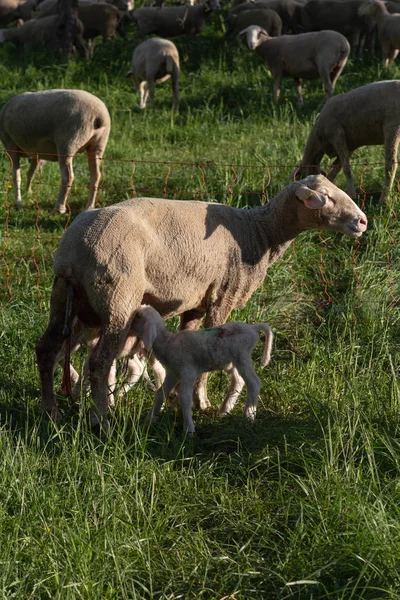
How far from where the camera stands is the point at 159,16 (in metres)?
18.0

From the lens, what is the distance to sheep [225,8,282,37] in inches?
682

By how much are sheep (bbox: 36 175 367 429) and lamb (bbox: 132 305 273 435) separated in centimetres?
17

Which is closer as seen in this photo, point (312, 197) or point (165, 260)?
point (165, 260)

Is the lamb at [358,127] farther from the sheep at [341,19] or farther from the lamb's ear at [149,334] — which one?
the sheep at [341,19]

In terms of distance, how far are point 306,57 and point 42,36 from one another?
5781 millimetres

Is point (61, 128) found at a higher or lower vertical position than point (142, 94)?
higher

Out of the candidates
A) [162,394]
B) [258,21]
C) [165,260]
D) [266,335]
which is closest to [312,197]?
[266,335]

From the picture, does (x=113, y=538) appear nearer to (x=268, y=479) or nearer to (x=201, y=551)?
(x=201, y=551)

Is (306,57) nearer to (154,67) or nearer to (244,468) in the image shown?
(154,67)

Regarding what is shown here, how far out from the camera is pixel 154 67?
1424 cm

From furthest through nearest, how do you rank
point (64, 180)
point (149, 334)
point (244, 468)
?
1. point (64, 180)
2. point (149, 334)
3. point (244, 468)

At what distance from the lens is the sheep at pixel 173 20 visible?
17703mm

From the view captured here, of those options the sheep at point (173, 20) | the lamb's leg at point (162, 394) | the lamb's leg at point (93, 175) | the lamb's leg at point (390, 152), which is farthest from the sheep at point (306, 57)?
the lamb's leg at point (162, 394)

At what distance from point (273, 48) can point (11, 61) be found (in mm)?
4887
